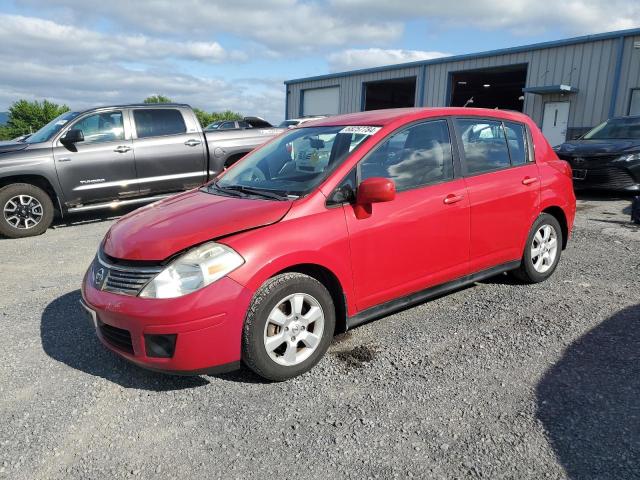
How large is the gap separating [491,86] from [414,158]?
1057 inches

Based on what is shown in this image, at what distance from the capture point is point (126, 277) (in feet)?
9.53

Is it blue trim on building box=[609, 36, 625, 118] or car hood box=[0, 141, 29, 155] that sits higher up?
blue trim on building box=[609, 36, 625, 118]

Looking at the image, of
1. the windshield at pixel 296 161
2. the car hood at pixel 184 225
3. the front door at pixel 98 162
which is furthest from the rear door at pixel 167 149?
the car hood at pixel 184 225

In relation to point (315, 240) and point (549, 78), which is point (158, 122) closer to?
point (315, 240)

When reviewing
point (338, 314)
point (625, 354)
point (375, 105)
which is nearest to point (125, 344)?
point (338, 314)

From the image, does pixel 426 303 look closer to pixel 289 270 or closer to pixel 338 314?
pixel 338 314

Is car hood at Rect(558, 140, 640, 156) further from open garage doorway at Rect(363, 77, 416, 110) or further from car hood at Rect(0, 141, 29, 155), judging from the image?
open garage doorway at Rect(363, 77, 416, 110)

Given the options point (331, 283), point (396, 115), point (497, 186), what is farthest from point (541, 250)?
point (331, 283)

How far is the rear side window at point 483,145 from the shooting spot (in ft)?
13.0

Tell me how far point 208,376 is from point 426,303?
202 centimetres

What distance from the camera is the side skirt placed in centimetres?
338

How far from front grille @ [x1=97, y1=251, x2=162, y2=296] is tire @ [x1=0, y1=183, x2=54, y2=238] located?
4990mm

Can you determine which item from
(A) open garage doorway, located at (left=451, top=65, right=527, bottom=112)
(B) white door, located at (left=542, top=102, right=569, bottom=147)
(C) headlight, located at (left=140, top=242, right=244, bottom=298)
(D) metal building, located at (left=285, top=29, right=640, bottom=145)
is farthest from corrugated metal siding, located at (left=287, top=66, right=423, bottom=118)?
(C) headlight, located at (left=140, top=242, right=244, bottom=298)

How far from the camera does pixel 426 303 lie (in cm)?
430
